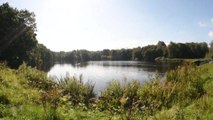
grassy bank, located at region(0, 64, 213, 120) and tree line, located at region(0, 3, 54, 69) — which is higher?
tree line, located at region(0, 3, 54, 69)

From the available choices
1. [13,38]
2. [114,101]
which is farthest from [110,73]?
[114,101]

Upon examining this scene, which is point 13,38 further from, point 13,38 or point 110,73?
point 110,73

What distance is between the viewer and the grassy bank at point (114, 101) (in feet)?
24.6

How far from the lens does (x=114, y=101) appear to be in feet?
A: 37.2

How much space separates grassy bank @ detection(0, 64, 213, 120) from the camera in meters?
7.51

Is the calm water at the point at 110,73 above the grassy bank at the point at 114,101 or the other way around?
the other way around

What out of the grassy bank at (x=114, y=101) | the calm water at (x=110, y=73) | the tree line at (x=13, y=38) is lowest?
the calm water at (x=110, y=73)

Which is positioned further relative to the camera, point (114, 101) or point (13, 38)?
point (13, 38)

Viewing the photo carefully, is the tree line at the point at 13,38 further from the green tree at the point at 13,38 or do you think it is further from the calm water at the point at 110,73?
the calm water at the point at 110,73

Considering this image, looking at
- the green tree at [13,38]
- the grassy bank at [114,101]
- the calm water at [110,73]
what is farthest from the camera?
the green tree at [13,38]

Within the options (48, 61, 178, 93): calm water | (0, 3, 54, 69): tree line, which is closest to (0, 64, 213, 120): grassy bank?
(48, 61, 178, 93): calm water

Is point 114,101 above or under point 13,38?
under

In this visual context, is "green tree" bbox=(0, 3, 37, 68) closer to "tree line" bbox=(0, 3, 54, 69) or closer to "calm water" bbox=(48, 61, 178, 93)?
"tree line" bbox=(0, 3, 54, 69)

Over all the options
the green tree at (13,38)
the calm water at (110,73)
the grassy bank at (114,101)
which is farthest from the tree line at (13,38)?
the grassy bank at (114,101)
